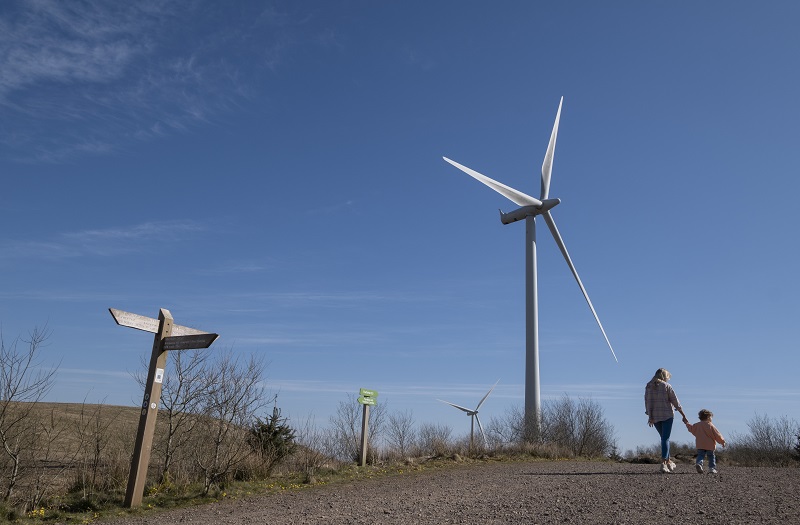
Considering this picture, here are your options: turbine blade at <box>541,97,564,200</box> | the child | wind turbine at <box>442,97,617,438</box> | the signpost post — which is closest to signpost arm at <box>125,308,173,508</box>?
the signpost post

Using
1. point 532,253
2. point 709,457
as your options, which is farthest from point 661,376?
point 532,253

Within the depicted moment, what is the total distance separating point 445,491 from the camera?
10.1 m

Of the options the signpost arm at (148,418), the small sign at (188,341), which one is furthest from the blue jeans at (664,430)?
the signpost arm at (148,418)

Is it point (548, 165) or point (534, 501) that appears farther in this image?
point (548, 165)

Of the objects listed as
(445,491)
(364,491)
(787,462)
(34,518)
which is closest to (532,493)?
(445,491)

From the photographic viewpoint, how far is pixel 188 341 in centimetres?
1049

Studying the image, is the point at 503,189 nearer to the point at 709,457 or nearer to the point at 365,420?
the point at 365,420

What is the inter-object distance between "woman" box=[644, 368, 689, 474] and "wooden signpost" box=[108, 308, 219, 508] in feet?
25.1

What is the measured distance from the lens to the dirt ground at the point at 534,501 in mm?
7402

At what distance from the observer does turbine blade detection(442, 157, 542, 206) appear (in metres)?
25.8

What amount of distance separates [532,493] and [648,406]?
364 centimetres

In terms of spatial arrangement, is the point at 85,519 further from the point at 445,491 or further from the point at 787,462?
the point at 787,462

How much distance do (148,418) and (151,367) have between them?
2.72 ft

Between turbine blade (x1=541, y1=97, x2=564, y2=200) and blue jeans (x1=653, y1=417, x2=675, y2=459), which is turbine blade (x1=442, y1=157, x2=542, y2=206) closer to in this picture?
turbine blade (x1=541, y1=97, x2=564, y2=200)
